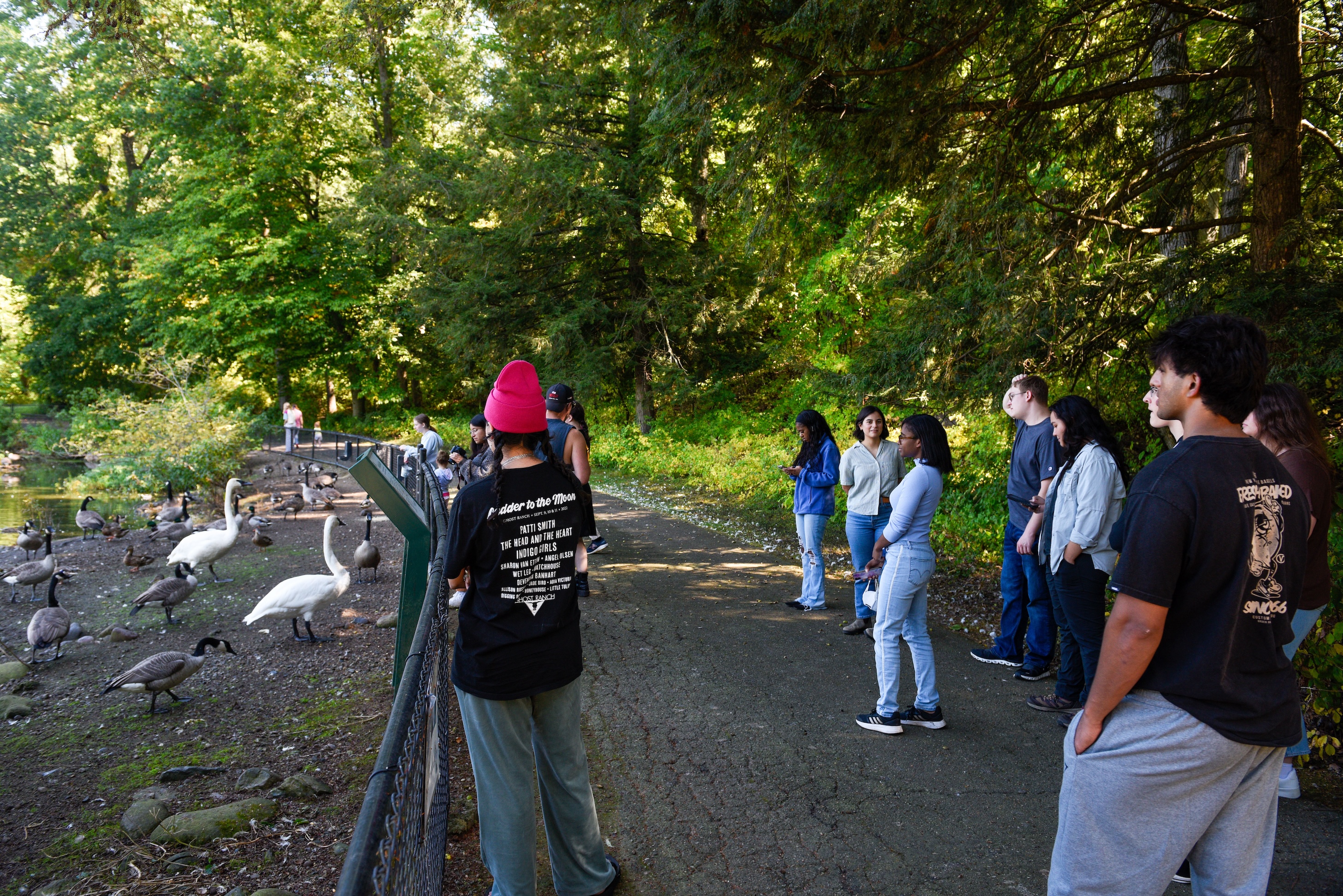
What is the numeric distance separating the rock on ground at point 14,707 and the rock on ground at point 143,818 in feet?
9.51

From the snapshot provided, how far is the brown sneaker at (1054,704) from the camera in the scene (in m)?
5.24

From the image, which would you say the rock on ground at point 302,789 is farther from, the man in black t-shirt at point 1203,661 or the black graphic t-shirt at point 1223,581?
the black graphic t-shirt at point 1223,581

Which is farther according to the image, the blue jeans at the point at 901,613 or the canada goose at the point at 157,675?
the canada goose at the point at 157,675

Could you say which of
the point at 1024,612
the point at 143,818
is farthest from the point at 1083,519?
the point at 143,818

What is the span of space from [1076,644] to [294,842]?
15.9 ft

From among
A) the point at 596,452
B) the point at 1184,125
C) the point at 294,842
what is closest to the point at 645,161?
the point at 596,452

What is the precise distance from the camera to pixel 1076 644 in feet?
16.9

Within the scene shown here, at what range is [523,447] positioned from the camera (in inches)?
120

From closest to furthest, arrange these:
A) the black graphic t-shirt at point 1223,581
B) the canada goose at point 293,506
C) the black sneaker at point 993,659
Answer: the black graphic t-shirt at point 1223,581
the black sneaker at point 993,659
the canada goose at point 293,506

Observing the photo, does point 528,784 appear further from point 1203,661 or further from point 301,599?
point 301,599

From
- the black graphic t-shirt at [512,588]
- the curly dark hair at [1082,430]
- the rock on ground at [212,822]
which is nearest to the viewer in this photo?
the black graphic t-shirt at [512,588]

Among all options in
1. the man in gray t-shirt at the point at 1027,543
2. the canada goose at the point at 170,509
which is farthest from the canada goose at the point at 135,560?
the man in gray t-shirt at the point at 1027,543

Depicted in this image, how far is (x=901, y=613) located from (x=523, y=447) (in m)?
2.76

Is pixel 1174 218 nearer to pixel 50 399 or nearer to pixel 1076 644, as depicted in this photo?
pixel 1076 644
